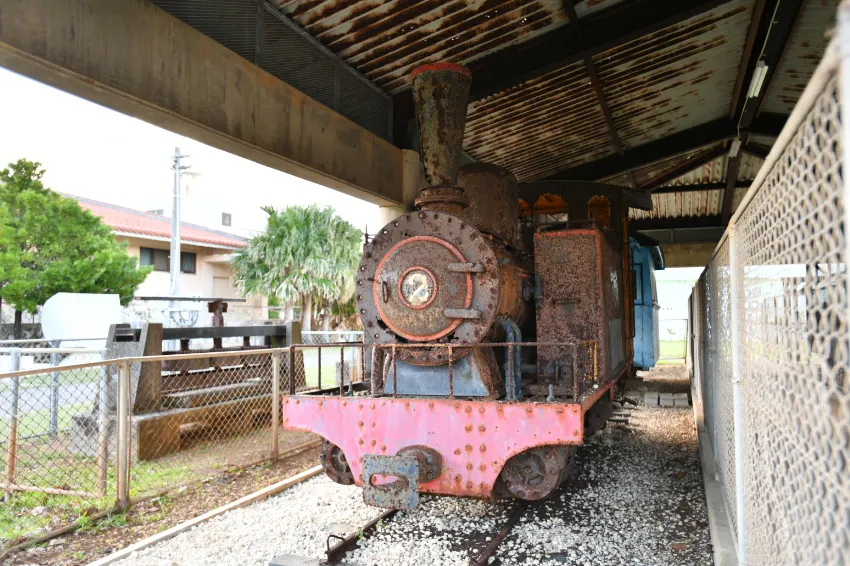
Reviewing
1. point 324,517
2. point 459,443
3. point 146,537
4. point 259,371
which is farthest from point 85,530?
point 259,371

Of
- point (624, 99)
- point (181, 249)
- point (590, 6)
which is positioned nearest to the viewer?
point (590, 6)

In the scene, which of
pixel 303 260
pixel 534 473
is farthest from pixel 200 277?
pixel 534 473

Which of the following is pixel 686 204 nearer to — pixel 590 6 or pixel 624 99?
pixel 624 99

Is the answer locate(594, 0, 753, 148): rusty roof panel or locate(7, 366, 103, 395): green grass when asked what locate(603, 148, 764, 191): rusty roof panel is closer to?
locate(594, 0, 753, 148): rusty roof panel

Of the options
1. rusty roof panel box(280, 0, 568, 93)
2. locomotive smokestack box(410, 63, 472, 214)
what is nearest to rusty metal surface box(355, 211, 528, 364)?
locomotive smokestack box(410, 63, 472, 214)

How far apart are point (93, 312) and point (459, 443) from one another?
482 inches

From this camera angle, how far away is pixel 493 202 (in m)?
5.36

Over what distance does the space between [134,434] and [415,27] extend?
5378 mm

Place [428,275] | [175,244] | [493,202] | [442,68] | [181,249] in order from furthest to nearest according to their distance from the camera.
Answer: [181,249], [175,244], [493,202], [442,68], [428,275]

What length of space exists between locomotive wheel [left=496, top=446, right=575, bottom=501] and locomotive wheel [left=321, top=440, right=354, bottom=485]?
3.95 ft

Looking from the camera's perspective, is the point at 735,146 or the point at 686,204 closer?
the point at 735,146

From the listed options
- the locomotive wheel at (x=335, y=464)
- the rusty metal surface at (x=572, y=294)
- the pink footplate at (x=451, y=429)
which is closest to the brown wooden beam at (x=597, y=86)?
the rusty metal surface at (x=572, y=294)

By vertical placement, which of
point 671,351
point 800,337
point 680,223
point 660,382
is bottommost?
point 660,382

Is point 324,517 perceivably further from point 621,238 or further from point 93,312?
point 93,312
